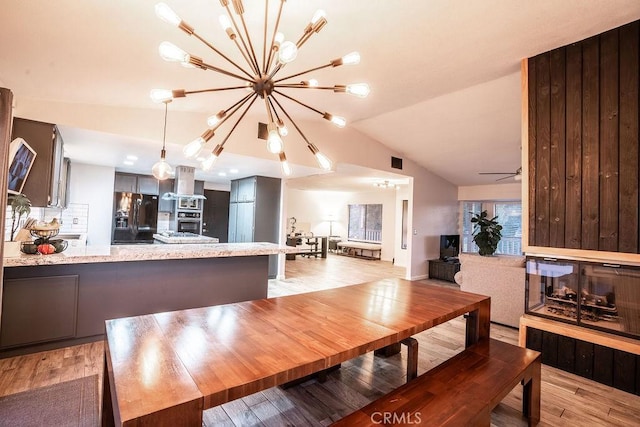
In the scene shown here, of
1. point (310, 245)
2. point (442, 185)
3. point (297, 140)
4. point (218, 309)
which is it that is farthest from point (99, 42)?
point (310, 245)

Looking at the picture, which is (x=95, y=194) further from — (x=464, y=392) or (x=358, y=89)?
(x=464, y=392)

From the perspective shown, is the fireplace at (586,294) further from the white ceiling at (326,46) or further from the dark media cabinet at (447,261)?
the dark media cabinet at (447,261)

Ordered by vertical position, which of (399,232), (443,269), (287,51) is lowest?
(443,269)

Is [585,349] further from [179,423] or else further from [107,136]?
[107,136]

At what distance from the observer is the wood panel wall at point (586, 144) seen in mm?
2389

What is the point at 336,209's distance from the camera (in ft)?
37.7

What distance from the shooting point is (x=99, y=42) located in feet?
6.36

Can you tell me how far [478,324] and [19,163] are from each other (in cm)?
400

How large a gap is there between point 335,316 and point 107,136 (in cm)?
319

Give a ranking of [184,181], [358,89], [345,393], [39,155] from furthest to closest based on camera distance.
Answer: [184,181]
[39,155]
[345,393]
[358,89]

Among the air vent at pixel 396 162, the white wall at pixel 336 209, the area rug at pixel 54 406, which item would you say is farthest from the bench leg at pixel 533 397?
the white wall at pixel 336 209

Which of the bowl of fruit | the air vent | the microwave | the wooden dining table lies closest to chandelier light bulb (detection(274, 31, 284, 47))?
the wooden dining table

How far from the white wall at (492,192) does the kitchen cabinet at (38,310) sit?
26.4 feet

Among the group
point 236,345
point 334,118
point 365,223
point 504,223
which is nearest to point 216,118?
point 334,118
